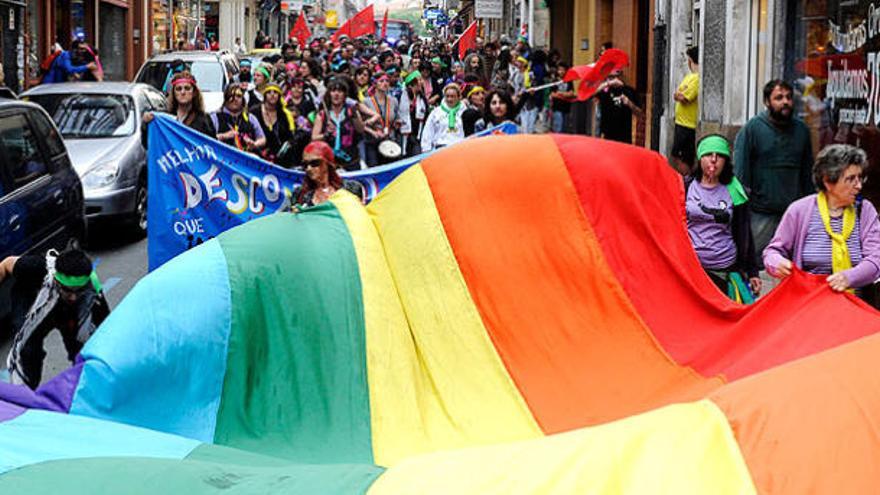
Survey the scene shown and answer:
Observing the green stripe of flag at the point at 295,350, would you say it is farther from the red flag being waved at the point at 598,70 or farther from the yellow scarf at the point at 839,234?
the red flag being waved at the point at 598,70

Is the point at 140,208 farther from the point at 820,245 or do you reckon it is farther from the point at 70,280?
the point at 820,245

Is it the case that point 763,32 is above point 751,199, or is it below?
above

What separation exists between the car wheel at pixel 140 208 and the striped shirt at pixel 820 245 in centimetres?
908

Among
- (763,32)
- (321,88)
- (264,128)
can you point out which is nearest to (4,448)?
(264,128)

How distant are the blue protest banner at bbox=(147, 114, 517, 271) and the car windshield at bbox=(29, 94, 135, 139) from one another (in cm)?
563

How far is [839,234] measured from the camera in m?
7.52

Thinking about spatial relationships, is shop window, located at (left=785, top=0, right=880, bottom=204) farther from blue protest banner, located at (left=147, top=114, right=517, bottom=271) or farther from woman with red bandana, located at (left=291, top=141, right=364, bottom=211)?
woman with red bandana, located at (left=291, top=141, right=364, bottom=211)

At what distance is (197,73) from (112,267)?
11.2 meters

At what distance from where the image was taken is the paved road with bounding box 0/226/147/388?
9.71 metres

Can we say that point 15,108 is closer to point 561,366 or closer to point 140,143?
point 140,143

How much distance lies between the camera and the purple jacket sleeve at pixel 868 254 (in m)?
7.01

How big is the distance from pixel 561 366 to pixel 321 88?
14.4 metres

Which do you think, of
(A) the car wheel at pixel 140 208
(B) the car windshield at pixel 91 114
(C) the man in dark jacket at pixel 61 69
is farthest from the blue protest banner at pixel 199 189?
(C) the man in dark jacket at pixel 61 69

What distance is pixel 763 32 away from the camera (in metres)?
15.8
